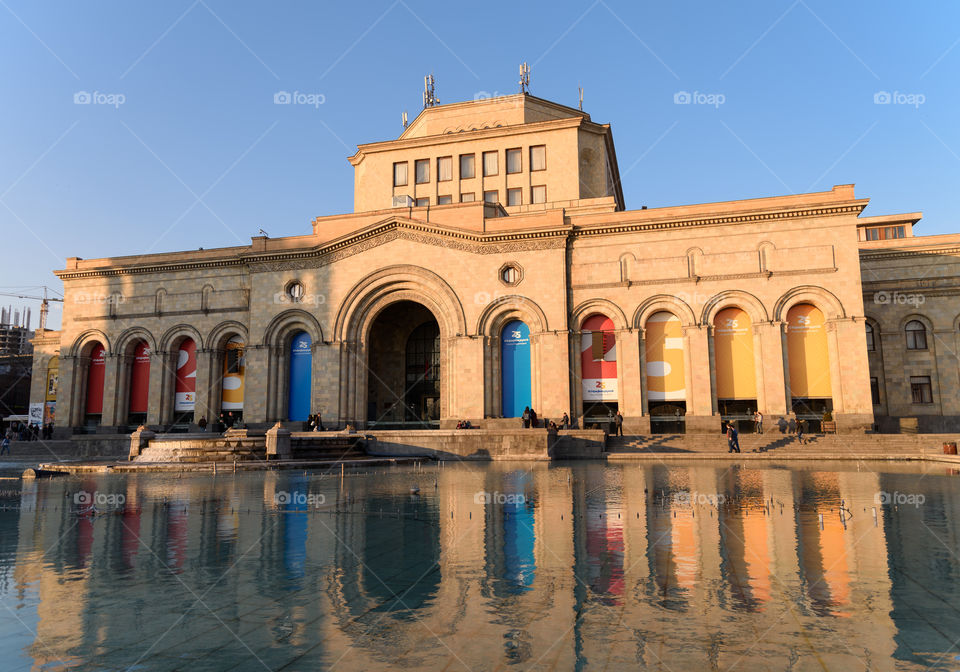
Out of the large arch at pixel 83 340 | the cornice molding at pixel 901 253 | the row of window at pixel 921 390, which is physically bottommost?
the row of window at pixel 921 390

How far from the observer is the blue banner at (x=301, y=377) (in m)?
36.7

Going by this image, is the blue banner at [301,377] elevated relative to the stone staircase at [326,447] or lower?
elevated

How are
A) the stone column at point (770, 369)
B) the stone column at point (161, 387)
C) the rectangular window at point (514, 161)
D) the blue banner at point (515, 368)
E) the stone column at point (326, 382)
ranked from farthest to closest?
the rectangular window at point (514, 161) < the stone column at point (161, 387) < the stone column at point (326, 382) < the blue banner at point (515, 368) < the stone column at point (770, 369)

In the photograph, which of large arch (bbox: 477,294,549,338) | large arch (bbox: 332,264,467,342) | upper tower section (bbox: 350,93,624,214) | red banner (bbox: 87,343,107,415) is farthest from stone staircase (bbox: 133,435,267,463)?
red banner (bbox: 87,343,107,415)

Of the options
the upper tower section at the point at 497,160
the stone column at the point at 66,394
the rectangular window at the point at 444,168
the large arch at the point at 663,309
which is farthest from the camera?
the rectangular window at the point at 444,168

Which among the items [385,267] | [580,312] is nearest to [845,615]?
[580,312]

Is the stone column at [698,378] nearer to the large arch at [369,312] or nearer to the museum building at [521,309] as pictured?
the museum building at [521,309]

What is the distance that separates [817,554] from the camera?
696 centimetres

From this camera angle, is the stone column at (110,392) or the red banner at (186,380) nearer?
the red banner at (186,380)

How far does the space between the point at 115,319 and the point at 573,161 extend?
2999cm

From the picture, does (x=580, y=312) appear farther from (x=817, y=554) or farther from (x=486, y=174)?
(x=817, y=554)

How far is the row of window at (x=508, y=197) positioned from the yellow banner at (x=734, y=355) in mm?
13840

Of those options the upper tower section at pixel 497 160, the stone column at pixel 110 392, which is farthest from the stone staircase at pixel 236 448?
the stone column at pixel 110 392

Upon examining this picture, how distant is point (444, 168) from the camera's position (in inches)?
1693
